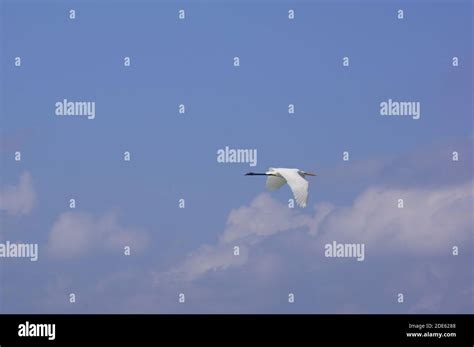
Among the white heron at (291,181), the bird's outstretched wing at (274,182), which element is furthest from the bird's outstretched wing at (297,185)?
the bird's outstretched wing at (274,182)

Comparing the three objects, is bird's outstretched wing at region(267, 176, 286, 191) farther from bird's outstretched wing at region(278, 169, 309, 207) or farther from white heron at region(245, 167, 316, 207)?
bird's outstretched wing at region(278, 169, 309, 207)

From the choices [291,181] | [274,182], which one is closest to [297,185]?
[291,181]

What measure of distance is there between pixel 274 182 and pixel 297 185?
140 inches

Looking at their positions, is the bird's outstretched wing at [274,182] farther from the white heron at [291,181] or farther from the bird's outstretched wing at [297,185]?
the bird's outstretched wing at [297,185]

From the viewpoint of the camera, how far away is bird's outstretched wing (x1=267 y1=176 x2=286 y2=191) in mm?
33594

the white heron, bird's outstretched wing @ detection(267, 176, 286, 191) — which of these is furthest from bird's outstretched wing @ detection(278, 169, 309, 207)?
bird's outstretched wing @ detection(267, 176, 286, 191)

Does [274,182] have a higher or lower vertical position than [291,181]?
higher

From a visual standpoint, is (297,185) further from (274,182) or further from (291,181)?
(274,182)

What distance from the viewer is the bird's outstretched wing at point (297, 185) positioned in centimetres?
2927

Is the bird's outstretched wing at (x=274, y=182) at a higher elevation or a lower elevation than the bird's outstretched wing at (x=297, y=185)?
higher

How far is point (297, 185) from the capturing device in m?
30.2

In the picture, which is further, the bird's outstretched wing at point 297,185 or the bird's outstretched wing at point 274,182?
the bird's outstretched wing at point 274,182
